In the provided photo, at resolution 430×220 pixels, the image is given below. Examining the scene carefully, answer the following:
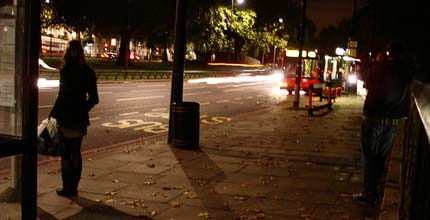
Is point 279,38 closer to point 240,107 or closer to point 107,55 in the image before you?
point 107,55

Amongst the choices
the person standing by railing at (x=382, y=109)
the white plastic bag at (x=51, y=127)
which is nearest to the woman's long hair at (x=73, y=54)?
the white plastic bag at (x=51, y=127)

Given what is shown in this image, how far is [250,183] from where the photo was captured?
7.75 metres

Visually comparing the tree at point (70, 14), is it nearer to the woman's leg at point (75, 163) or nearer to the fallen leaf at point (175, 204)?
the woman's leg at point (75, 163)

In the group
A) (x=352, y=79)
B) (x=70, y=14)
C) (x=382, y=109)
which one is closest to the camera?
(x=382, y=109)

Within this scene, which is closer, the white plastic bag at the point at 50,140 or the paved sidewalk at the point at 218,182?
the paved sidewalk at the point at 218,182

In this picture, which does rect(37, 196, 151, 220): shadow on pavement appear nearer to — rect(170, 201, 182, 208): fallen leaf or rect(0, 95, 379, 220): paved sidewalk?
rect(0, 95, 379, 220): paved sidewalk

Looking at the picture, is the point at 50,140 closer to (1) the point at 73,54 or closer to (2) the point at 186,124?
(1) the point at 73,54

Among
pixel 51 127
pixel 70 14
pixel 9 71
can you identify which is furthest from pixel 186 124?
pixel 70 14

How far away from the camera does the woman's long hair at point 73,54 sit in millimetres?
6555

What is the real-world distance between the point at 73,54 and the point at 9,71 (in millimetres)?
1784

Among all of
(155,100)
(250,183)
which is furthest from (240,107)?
(250,183)

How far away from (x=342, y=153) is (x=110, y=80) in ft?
80.8

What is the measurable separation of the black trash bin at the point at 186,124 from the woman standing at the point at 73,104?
11.8ft

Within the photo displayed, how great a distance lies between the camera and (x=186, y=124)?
10.2m
